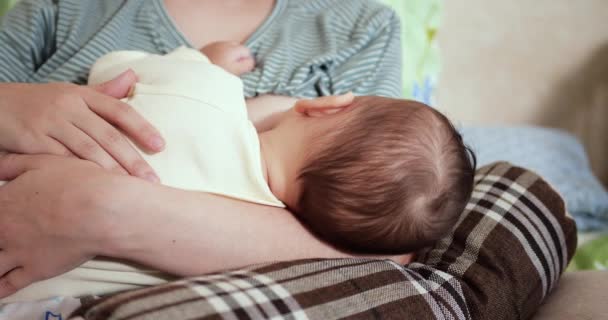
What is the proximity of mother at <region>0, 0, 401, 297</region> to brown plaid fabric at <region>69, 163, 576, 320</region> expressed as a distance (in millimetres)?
73

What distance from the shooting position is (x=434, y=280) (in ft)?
2.77

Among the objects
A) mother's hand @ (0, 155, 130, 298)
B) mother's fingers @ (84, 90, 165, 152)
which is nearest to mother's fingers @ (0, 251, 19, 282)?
mother's hand @ (0, 155, 130, 298)

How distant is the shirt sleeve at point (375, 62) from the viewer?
1.20m

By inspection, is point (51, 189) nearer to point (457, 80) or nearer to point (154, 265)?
point (154, 265)

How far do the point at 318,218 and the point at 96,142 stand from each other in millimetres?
338

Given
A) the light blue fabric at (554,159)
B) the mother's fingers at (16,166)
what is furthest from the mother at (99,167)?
the light blue fabric at (554,159)

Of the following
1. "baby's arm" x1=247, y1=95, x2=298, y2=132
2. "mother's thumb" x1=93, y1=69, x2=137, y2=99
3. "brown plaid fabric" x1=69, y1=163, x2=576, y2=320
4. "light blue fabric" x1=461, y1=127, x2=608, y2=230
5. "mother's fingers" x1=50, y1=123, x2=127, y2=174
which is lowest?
"light blue fabric" x1=461, y1=127, x2=608, y2=230

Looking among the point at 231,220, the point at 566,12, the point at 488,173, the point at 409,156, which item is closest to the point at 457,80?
the point at 566,12

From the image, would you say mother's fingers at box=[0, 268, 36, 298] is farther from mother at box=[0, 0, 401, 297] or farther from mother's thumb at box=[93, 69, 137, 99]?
mother's thumb at box=[93, 69, 137, 99]

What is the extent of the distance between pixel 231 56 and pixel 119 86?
30cm

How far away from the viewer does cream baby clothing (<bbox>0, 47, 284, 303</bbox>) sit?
0.77 meters

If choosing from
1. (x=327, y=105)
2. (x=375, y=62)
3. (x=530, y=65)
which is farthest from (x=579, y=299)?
(x=530, y=65)

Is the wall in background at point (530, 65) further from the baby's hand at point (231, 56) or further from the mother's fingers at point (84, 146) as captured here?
the mother's fingers at point (84, 146)

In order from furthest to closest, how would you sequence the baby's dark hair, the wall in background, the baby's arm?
the wall in background < the baby's arm < the baby's dark hair
